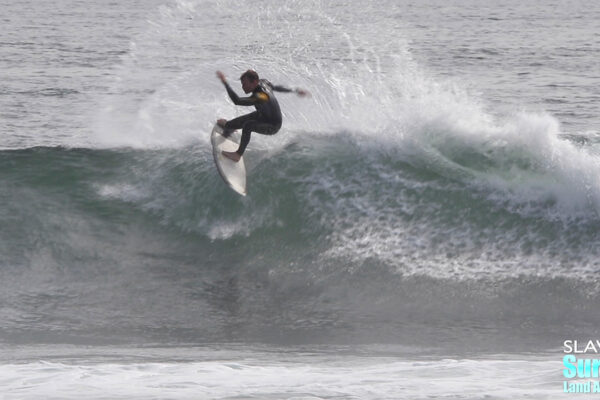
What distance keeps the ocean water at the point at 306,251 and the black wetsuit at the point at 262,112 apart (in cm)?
133

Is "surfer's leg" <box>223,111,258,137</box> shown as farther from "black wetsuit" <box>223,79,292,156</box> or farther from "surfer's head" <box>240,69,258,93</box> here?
"surfer's head" <box>240,69,258,93</box>

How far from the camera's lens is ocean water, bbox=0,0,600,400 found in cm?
909

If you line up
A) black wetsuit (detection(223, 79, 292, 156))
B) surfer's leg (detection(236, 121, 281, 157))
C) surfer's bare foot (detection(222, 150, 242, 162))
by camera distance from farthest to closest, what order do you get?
surfer's bare foot (detection(222, 150, 242, 162)) < surfer's leg (detection(236, 121, 281, 157)) < black wetsuit (detection(223, 79, 292, 156))

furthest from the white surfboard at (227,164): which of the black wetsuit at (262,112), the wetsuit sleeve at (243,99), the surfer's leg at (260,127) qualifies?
the wetsuit sleeve at (243,99)

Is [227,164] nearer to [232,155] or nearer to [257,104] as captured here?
[232,155]

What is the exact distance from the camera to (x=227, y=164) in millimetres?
13367

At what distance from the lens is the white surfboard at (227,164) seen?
13.1 meters

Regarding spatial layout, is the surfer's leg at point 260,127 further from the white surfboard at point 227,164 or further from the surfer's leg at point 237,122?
the white surfboard at point 227,164

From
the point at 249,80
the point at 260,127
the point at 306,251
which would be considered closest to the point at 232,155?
the point at 260,127

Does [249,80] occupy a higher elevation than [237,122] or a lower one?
higher

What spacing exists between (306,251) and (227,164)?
1.69 metres

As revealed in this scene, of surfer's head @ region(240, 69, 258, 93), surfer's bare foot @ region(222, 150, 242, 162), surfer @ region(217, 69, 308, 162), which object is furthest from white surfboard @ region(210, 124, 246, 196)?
surfer's head @ region(240, 69, 258, 93)

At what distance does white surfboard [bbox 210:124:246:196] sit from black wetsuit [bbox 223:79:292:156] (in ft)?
1.24

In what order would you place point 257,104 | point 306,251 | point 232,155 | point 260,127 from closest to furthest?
point 257,104
point 260,127
point 306,251
point 232,155
